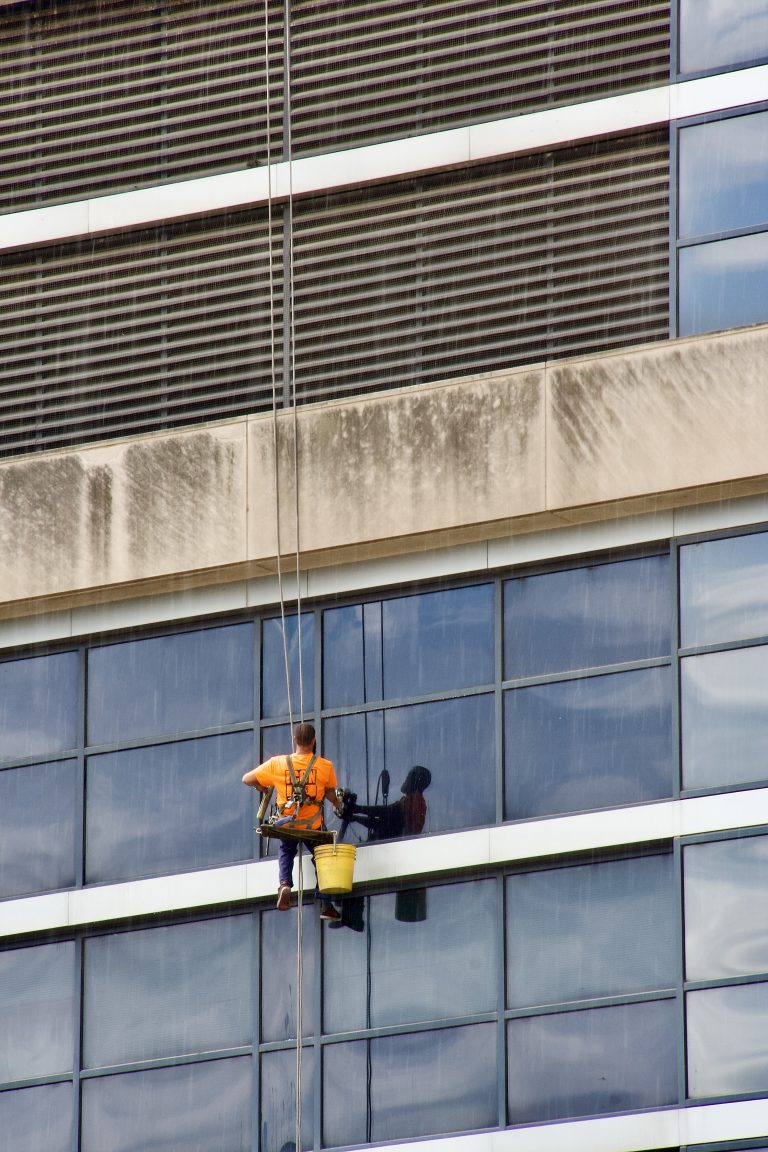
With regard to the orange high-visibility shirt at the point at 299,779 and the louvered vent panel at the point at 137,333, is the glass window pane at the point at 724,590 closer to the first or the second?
the orange high-visibility shirt at the point at 299,779

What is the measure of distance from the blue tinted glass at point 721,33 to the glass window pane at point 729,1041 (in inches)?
319

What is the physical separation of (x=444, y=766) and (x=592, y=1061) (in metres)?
2.80

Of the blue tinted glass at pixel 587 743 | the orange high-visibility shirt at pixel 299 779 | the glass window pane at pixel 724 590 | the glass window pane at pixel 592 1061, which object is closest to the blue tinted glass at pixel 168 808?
the orange high-visibility shirt at pixel 299 779

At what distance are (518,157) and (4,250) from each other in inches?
196

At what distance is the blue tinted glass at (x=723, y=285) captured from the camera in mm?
22875

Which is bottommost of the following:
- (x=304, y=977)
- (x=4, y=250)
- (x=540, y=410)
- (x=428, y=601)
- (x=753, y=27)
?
(x=304, y=977)

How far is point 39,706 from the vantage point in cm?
2377

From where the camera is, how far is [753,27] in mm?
23453

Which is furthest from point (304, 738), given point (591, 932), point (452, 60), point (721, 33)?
point (721, 33)

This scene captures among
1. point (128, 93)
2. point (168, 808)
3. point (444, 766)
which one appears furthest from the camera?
point (128, 93)

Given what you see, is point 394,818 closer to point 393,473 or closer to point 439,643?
point 439,643

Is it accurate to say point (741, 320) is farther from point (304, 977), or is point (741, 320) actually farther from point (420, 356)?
point (304, 977)

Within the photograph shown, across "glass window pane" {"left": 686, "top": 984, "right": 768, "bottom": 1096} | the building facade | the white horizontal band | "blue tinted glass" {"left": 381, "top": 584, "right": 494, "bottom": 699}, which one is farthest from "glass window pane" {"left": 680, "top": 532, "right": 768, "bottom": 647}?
the white horizontal band

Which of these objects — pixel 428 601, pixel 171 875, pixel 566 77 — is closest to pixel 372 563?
pixel 428 601
